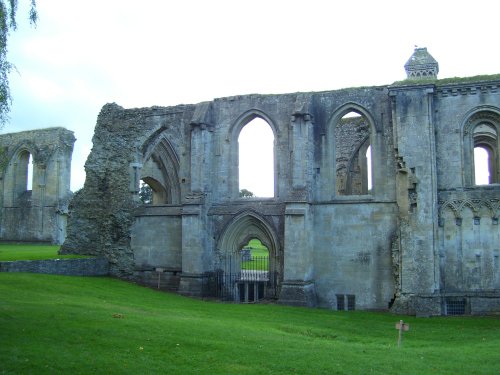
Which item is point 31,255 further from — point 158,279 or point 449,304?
point 449,304

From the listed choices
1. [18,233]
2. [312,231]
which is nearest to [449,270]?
[312,231]

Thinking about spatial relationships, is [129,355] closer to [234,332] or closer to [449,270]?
[234,332]

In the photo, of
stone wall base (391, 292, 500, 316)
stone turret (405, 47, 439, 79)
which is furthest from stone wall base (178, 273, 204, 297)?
stone turret (405, 47, 439, 79)

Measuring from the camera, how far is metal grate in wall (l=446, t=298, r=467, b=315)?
700 inches

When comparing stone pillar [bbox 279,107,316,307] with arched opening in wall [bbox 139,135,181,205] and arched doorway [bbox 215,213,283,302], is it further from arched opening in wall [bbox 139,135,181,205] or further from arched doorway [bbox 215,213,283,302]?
arched opening in wall [bbox 139,135,181,205]

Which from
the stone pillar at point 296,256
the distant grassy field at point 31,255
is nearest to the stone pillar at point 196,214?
the stone pillar at point 296,256

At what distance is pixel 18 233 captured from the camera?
3722 cm

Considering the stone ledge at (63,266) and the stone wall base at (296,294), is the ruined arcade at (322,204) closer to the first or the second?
the stone wall base at (296,294)

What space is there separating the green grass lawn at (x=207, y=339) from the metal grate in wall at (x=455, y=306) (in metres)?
0.90

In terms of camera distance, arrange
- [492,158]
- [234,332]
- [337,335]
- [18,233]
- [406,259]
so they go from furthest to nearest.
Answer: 1. [18,233]
2. [492,158]
3. [406,259]
4. [337,335]
5. [234,332]

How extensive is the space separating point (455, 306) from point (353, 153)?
27.7ft

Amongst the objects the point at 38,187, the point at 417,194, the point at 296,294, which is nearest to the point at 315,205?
the point at 296,294

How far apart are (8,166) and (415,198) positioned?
30.0 meters

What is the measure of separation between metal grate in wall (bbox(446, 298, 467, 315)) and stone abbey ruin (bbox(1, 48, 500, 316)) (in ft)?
0.11
